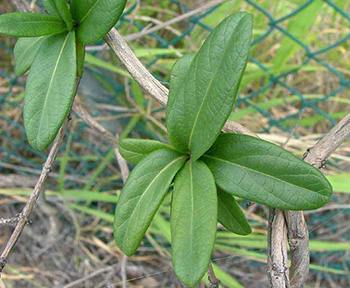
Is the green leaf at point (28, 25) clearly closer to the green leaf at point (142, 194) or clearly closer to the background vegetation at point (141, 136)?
the green leaf at point (142, 194)

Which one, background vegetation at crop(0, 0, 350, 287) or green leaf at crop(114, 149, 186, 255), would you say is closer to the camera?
green leaf at crop(114, 149, 186, 255)

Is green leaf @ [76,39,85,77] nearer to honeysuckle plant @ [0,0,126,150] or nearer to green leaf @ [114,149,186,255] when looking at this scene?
honeysuckle plant @ [0,0,126,150]

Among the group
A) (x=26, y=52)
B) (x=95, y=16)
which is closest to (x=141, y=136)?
(x=26, y=52)

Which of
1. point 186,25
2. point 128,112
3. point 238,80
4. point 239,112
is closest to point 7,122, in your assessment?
point 128,112

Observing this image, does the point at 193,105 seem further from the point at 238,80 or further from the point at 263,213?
the point at 263,213

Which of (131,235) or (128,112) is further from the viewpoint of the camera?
(128,112)

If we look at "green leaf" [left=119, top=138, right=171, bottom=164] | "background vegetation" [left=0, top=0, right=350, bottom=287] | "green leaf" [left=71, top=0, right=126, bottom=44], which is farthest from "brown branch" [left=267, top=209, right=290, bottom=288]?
"background vegetation" [left=0, top=0, right=350, bottom=287]
